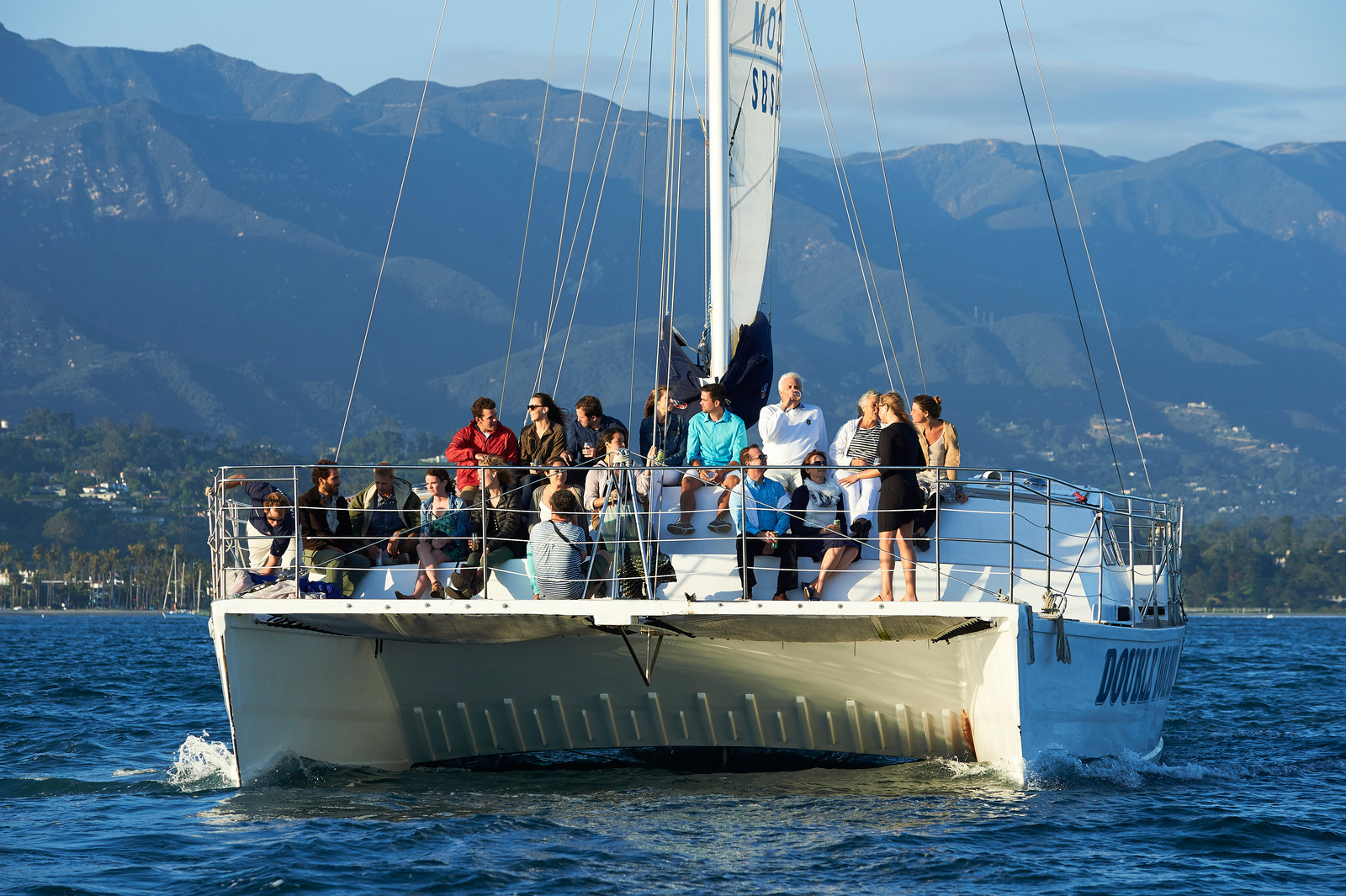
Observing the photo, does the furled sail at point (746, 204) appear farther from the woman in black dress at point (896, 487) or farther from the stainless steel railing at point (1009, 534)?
the woman in black dress at point (896, 487)

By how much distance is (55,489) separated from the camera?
178625mm

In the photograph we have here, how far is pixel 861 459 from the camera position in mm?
11109

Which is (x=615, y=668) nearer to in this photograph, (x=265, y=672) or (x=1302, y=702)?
(x=265, y=672)

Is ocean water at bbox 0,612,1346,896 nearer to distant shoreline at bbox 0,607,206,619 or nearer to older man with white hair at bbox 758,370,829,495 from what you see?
older man with white hair at bbox 758,370,829,495

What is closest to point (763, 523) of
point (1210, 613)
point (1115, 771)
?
point (1115, 771)

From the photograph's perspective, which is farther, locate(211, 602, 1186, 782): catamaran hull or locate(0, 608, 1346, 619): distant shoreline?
locate(0, 608, 1346, 619): distant shoreline

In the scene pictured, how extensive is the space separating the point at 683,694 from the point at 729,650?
750 mm

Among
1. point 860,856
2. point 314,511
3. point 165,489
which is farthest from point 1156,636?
point 165,489

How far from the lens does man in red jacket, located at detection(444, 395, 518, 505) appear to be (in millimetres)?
11586

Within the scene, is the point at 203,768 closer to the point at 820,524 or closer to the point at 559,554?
the point at 559,554

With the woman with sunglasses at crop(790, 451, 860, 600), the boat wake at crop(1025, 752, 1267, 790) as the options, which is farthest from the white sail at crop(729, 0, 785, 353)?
the boat wake at crop(1025, 752, 1267, 790)

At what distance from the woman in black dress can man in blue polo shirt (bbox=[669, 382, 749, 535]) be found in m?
1.24

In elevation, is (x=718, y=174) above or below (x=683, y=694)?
above


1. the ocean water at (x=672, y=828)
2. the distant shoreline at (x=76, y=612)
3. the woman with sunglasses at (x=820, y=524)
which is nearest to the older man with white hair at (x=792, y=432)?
the woman with sunglasses at (x=820, y=524)
